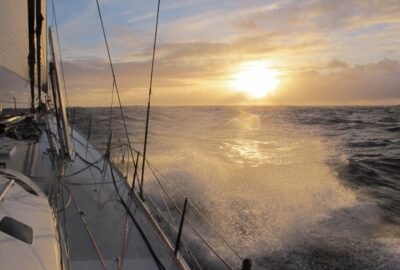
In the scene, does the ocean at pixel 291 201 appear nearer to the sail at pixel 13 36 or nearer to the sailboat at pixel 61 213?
the sailboat at pixel 61 213

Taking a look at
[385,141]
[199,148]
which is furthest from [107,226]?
[385,141]

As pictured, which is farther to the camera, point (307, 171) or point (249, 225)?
point (307, 171)

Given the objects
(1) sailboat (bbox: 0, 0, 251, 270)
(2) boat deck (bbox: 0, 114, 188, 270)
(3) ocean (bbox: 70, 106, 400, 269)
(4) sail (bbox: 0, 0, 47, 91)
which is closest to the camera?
(1) sailboat (bbox: 0, 0, 251, 270)

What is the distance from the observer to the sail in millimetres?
6820

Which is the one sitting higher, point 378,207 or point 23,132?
point 23,132

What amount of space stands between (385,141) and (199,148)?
1381 centimetres

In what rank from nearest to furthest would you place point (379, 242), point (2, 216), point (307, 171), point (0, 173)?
1. point (2, 216)
2. point (0, 173)
3. point (379, 242)
4. point (307, 171)

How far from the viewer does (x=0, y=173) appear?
15.0 feet

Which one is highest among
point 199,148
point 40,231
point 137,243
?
point 40,231

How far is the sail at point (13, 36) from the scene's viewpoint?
269 inches

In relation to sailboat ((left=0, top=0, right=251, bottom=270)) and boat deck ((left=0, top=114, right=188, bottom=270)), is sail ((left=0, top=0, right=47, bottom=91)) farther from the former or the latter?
boat deck ((left=0, top=114, right=188, bottom=270))

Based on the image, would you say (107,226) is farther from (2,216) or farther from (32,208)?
(2,216)

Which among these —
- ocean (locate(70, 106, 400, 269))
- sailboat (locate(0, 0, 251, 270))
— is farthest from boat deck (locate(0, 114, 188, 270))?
ocean (locate(70, 106, 400, 269))

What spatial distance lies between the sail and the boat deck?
2.01 meters
